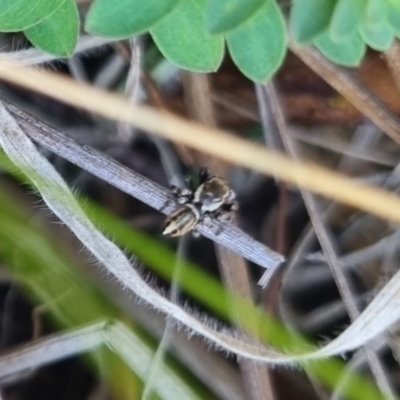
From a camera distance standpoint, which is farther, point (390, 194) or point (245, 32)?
point (390, 194)

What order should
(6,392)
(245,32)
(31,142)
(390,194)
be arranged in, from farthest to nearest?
(6,392) < (390,194) < (31,142) < (245,32)

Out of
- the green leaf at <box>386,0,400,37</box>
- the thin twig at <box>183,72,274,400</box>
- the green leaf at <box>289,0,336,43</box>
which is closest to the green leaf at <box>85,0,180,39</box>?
the green leaf at <box>289,0,336,43</box>

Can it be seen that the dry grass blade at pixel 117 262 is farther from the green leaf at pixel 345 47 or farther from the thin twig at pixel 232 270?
the green leaf at pixel 345 47

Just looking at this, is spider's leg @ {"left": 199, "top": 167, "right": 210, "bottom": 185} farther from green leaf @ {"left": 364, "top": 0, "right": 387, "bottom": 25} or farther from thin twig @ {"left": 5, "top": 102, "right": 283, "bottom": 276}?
green leaf @ {"left": 364, "top": 0, "right": 387, "bottom": 25}

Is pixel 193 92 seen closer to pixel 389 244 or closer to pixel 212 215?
pixel 212 215

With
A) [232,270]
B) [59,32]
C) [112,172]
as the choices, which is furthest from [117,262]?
[59,32]

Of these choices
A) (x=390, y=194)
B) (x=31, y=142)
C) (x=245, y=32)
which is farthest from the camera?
(x=390, y=194)

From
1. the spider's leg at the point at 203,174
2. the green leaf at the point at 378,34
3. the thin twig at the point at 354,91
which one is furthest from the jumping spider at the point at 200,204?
the green leaf at the point at 378,34

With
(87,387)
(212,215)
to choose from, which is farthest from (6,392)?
(212,215)
